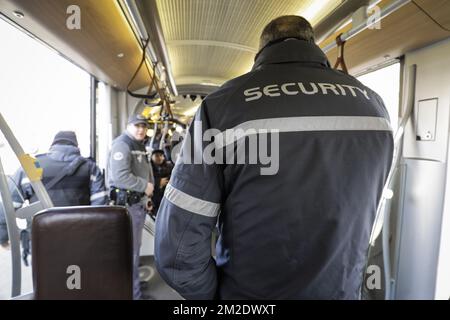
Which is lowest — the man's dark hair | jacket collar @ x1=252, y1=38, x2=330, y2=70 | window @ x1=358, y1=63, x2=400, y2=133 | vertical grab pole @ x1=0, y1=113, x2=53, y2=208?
vertical grab pole @ x1=0, y1=113, x2=53, y2=208

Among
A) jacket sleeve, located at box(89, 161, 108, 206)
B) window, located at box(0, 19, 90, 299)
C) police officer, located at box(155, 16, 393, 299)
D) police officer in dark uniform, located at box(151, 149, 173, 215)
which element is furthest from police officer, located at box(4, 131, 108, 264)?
police officer, located at box(155, 16, 393, 299)

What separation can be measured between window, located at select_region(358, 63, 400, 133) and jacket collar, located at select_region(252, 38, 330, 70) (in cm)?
184

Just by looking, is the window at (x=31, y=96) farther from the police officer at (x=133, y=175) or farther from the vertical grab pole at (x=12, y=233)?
the police officer at (x=133, y=175)

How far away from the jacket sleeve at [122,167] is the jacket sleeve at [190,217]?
1855 mm

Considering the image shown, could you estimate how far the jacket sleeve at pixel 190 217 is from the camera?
833 mm

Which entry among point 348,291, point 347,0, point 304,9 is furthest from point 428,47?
point 348,291

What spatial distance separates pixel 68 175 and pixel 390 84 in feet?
10.6

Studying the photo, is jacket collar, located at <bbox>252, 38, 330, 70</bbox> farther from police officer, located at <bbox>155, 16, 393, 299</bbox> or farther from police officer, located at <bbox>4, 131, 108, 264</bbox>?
police officer, located at <bbox>4, 131, 108, 264</bbox>

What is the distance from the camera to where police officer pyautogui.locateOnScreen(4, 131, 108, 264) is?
2.30m

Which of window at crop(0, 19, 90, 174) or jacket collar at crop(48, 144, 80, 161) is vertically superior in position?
window at crop(0, 19, 90, 174)

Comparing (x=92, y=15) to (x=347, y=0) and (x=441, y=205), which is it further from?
(x=441, y=205)

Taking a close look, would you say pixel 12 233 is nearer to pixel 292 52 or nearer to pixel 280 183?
pixel 280 183

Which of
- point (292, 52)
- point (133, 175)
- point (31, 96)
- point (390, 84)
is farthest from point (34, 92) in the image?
point (390, 84)

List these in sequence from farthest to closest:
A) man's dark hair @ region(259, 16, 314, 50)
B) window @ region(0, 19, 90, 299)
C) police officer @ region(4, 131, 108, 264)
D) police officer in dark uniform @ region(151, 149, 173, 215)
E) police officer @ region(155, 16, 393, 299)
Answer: police officer in dark uniform @ region(151, 149, 173, 215), police officer @ region(4, 131, 108, 264), window @ region(0, 19, 90, 299), man's dark hair @ region(259, 16, 314, 50), police officer @ region(155, 16, 393, 299)
